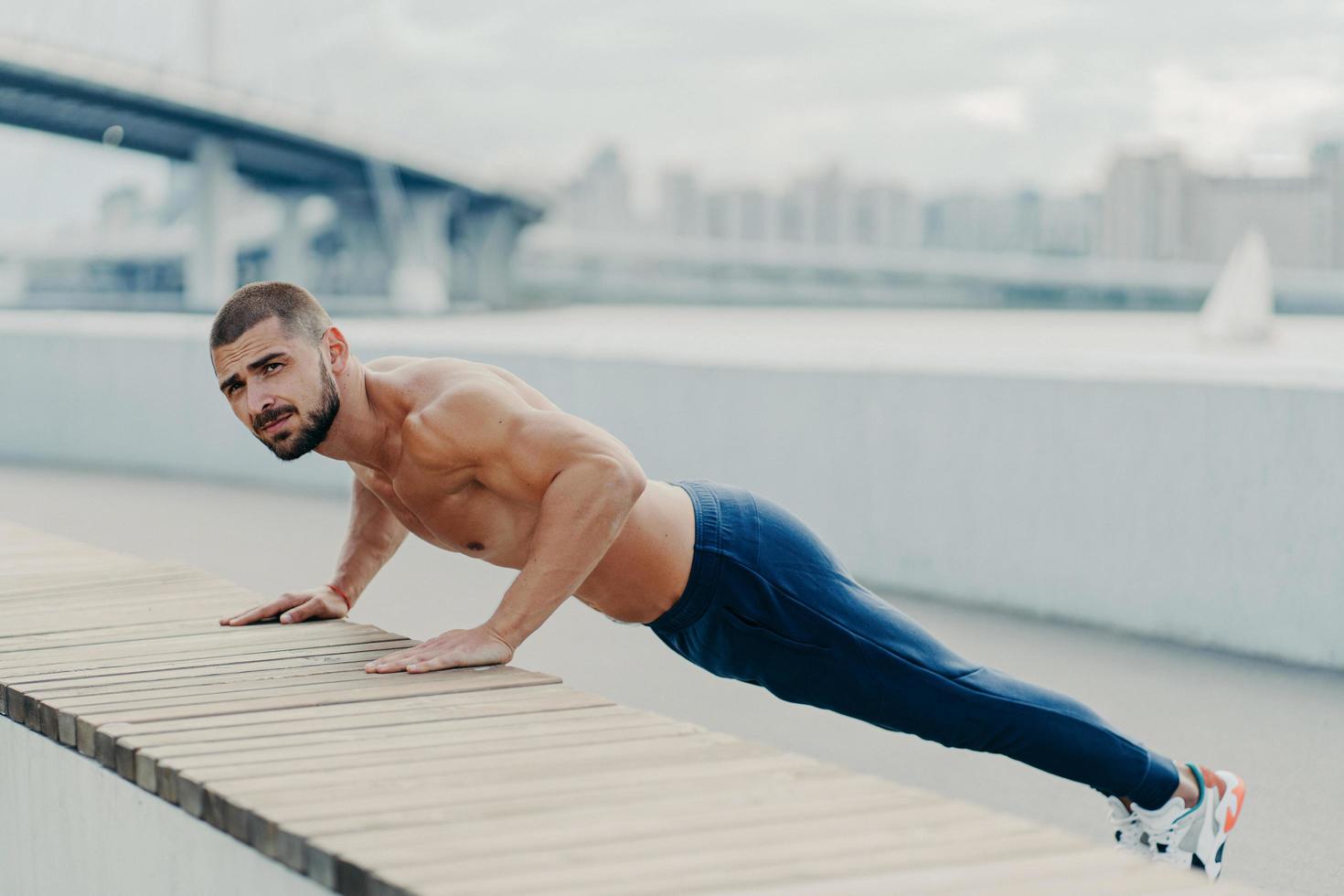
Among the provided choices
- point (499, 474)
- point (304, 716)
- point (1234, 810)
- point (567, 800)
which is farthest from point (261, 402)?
point (1234, 810)

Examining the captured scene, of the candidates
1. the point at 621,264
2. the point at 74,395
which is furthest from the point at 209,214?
the point at 74,395

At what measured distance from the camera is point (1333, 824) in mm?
Answer: 4078

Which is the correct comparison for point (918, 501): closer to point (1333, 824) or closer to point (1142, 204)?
point (1333, 824)

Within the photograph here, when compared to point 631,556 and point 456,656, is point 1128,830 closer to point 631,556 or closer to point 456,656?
point 631,556

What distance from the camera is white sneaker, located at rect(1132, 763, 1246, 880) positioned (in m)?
3.43

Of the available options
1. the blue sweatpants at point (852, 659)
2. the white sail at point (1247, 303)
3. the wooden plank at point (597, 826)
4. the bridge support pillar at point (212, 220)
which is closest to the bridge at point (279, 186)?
the bridge support pillar at point (212, 220)

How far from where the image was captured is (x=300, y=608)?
3.71 metres

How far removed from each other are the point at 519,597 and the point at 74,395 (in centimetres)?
948

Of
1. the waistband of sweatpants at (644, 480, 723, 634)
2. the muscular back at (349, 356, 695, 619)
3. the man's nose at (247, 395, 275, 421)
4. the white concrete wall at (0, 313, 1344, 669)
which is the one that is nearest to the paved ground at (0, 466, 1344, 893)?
the white concrete wall at (0, 313, 1344, 669)

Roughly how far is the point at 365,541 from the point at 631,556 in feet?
2.76

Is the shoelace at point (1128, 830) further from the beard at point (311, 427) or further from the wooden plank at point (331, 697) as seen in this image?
the beard at point (311, 427)

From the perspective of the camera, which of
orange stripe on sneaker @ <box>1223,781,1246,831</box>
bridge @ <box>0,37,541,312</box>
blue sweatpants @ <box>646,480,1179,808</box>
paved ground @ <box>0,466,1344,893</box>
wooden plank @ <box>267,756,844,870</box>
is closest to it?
wooden plank @ <box>267,756,844,870</box>

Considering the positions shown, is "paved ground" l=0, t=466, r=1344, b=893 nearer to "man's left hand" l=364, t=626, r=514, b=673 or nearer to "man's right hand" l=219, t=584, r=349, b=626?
"man's right hand" l=219, t=584, r=349, b=626

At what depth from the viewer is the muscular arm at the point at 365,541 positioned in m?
3.85
